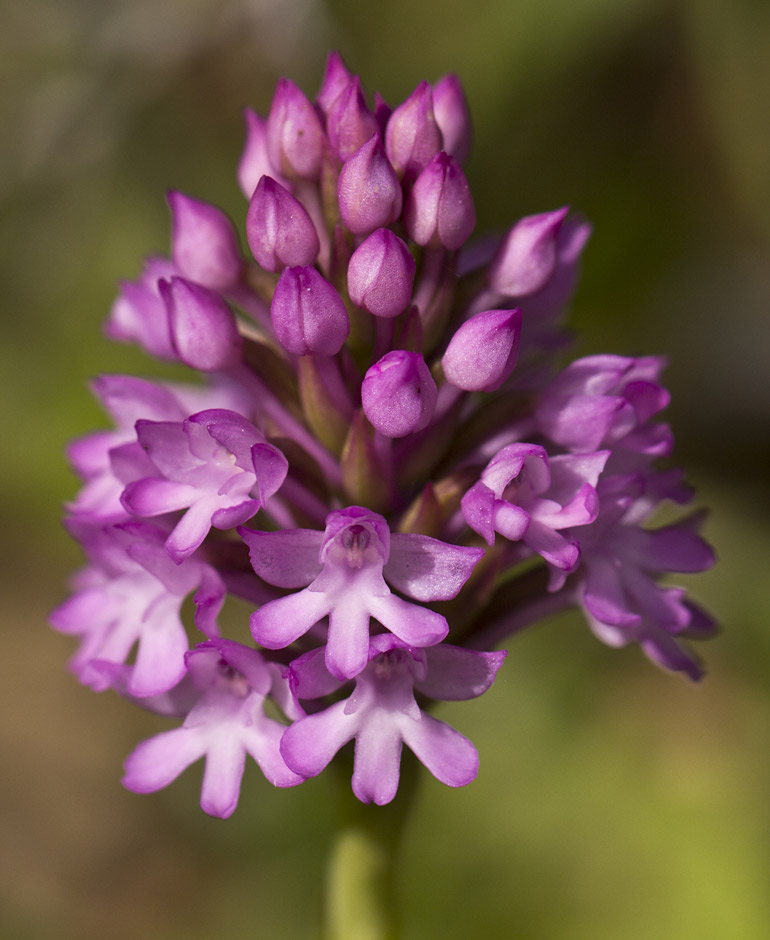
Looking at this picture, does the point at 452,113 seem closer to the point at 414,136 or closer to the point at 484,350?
the point at 414,136

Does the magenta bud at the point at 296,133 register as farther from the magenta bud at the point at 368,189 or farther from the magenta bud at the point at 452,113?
the magenta bud at the point at 452,113

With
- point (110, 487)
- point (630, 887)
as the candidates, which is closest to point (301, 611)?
point (110, 487)

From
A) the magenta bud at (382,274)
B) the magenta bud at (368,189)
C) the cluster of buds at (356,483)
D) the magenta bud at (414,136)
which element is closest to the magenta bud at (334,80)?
the cluster of buds at (356,483)

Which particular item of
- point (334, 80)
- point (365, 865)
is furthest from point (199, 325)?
point (365, 865)

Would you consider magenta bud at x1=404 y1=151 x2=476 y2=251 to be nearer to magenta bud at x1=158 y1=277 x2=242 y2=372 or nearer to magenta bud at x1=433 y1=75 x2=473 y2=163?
magenta bud at x1=433 y1=75 x2=473 y2=163

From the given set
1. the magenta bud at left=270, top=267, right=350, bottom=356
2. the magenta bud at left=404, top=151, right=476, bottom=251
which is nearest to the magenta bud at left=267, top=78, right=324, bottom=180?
the magenta bud at left=404, top=151, right=476, bottom=251

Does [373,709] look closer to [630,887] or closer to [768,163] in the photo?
[630,887]
